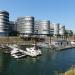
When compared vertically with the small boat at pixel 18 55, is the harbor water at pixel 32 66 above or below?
below

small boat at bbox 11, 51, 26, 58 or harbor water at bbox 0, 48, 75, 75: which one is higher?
small boat at bbox 11, 51, 26, 58

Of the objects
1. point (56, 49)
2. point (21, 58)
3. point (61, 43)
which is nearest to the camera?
point (21, 58)

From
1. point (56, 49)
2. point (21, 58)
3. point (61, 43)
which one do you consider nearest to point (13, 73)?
point (21, 58)

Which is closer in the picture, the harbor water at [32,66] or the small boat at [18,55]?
the harbor water at [32,66]

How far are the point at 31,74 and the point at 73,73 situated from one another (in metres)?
36.7

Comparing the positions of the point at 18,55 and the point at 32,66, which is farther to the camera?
the point at 18,55

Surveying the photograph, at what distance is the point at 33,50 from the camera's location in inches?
3994

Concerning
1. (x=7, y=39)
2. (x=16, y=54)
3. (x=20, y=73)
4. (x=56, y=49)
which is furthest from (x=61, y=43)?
(x=20, y=73)

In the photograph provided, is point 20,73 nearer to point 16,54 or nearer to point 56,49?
point 16,54

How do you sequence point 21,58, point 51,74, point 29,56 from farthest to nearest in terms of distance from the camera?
point 29,56, point 21,58, point 51,74

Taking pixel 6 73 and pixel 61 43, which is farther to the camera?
pixel 61 43

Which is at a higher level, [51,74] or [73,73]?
[73,73]

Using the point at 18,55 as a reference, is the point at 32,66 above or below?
below

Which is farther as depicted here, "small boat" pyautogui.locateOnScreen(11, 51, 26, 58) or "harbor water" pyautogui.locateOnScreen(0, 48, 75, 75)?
"small boat" pyautogui.locateOnScreen(11, 51, 26, 58)
